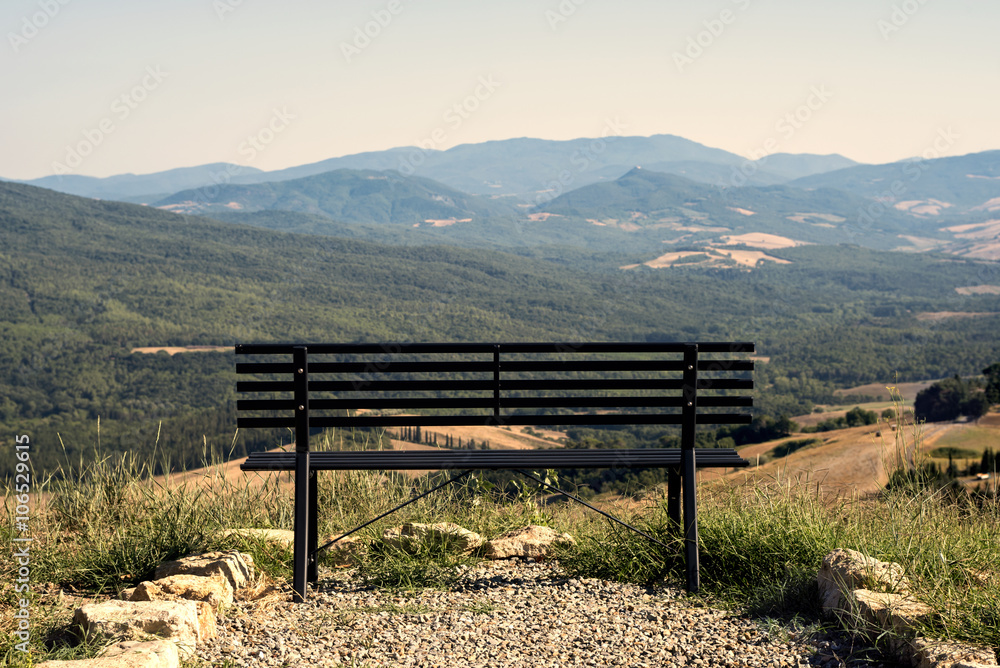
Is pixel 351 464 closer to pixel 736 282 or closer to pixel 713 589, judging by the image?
pixel 713 589

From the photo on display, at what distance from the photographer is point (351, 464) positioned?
3.83 m

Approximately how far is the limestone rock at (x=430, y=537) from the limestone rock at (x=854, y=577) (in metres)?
1.91

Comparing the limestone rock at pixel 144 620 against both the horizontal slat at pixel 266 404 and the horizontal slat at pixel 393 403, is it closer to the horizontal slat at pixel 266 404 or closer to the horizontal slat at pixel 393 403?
the horizontal slat at pixel 266 404

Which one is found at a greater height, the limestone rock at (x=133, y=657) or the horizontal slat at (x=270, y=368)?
the horizontal slat at (x=270, y=368)

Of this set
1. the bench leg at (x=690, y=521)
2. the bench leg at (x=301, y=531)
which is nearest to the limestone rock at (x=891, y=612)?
the bench leg at (x=690, y=521)

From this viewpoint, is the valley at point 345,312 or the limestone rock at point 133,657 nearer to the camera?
the limestone rock at point 133,657

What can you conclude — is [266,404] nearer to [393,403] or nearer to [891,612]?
[393,403]

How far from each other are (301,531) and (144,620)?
0.92 metres

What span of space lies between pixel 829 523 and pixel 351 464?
2630 millimetres

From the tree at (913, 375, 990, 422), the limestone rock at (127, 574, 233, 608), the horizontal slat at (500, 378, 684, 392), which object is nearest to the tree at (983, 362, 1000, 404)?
the tree at (913, 375, 990, 422)

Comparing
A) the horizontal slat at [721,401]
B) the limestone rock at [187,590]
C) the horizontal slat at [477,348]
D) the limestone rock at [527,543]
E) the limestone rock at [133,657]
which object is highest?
the horizontal slat at [477,348]

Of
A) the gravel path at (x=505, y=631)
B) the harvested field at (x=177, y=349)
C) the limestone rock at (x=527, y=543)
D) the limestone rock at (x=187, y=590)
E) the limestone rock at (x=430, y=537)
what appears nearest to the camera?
the gravel path at (x=505, y=631)

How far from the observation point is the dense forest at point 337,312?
85.7 metres

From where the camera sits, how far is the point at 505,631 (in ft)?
10.9
